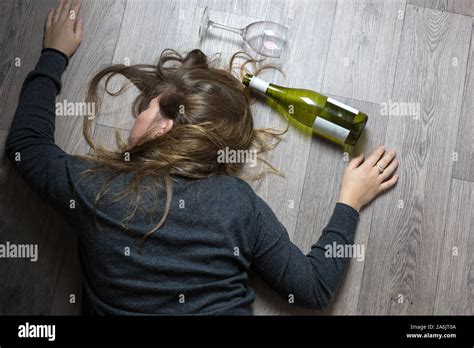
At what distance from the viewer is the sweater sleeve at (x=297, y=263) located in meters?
1.00

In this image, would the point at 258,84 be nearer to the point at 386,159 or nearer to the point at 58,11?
the point at 386,159

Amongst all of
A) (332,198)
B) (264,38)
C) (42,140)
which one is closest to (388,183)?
(332,198)

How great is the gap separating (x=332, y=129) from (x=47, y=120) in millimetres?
611

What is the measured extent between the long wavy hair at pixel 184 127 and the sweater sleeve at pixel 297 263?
14cm

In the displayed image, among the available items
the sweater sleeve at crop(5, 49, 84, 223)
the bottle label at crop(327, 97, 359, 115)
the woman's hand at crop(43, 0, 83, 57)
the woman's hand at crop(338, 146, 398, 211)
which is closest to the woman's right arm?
the woman's hand at crop(338, 146, 398, 211)

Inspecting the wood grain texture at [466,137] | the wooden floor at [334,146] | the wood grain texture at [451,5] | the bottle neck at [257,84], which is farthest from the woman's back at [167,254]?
the wood grain texture at [451,5]

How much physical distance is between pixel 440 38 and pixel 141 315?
3.03 feet

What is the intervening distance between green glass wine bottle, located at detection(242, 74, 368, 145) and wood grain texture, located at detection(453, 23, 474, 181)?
0.24 m

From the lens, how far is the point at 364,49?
1159mm

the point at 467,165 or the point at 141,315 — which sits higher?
the point at 467,165

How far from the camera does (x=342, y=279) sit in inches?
42.6

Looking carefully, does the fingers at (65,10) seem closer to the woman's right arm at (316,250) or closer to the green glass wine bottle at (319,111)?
the green glass wine bottle at (319,111)
